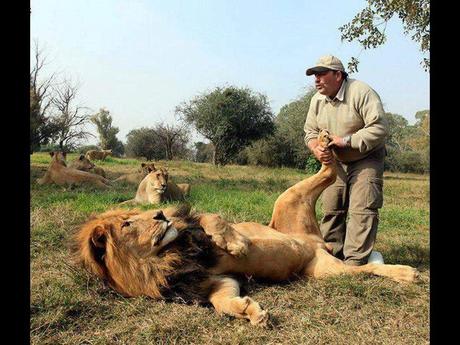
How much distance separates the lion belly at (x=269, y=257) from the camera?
3.66 m

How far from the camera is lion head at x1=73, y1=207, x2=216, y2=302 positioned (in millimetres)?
3229

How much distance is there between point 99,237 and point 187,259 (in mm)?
647

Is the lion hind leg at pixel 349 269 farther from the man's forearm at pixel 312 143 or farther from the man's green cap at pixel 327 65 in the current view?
the man's green cap at pixel 327 65

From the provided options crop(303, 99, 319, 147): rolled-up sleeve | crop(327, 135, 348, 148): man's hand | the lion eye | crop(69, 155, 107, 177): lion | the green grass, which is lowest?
the green grass

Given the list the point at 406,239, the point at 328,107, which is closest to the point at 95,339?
the point at 328,107

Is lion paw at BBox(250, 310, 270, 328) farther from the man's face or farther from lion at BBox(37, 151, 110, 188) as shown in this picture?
lion at BBox(37, 151, 110, 188)

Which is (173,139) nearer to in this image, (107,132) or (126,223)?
(107,132)

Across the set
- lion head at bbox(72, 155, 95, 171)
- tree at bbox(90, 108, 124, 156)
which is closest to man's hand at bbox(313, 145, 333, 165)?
lion head at bbox(72, 155, 95, 171)

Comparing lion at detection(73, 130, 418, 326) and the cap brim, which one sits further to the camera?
the cap brim

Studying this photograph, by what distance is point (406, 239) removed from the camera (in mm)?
5895
